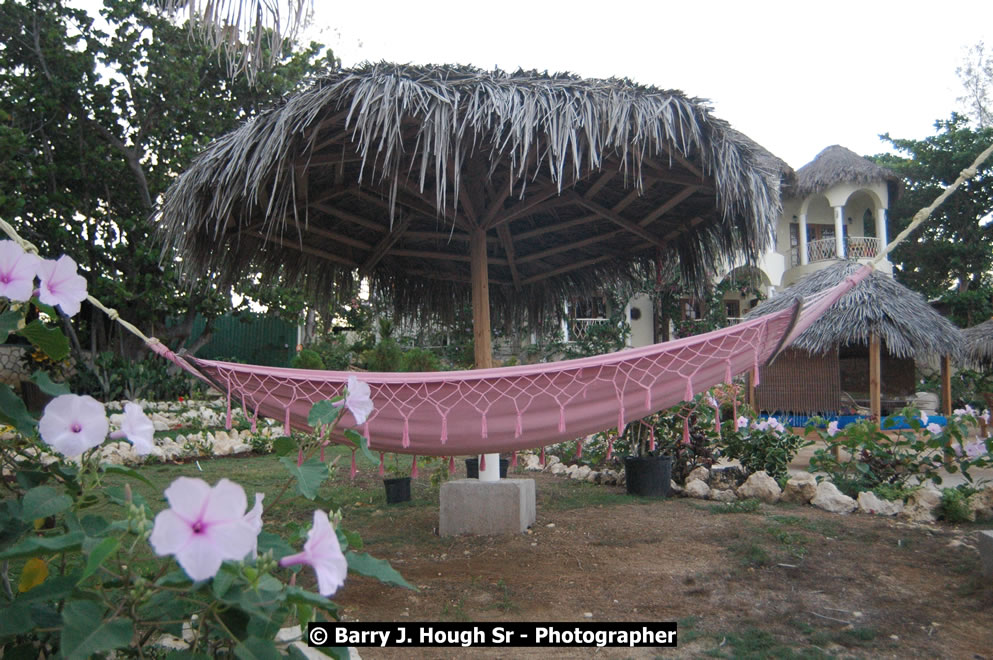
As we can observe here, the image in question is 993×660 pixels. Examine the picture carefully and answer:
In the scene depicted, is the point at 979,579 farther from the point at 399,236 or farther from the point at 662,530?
the point at 399,236

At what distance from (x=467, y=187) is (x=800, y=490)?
2.33 m

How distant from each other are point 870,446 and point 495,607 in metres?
A: 2.43

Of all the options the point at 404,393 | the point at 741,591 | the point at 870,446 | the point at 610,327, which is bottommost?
the point at 741,591

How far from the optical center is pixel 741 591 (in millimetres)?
2090

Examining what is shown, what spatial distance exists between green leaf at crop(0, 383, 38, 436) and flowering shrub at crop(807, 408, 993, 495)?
352cm

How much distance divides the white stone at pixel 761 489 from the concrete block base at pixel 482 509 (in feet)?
4.64

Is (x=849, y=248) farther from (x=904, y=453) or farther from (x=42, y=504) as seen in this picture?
(x=42, y=504)

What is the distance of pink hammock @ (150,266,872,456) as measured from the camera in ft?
6.75

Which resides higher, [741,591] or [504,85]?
[504,85]

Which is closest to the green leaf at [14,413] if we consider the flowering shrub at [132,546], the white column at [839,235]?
the flowering shrub at [132,546]

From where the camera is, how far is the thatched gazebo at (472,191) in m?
2.21

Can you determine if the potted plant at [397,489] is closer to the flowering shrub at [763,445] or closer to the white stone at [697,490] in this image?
the white stone at [697,490]

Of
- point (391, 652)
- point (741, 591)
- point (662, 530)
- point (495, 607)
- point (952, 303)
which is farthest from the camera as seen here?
point (952, 303)

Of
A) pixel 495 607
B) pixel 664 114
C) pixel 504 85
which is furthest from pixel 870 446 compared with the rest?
pixel 504 85
